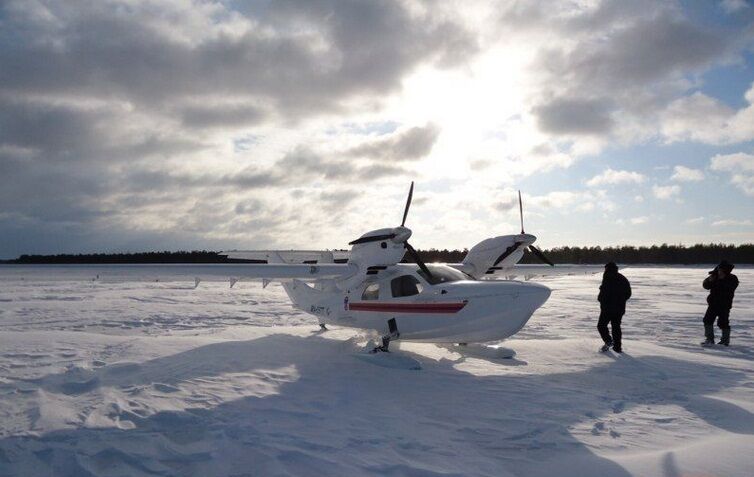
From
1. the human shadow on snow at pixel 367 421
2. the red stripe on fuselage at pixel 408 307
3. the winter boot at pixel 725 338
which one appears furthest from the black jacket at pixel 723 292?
the red stripe on fuselage at pixel 408 307

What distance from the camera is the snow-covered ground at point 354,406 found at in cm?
429

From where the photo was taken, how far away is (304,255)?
46.4 feet

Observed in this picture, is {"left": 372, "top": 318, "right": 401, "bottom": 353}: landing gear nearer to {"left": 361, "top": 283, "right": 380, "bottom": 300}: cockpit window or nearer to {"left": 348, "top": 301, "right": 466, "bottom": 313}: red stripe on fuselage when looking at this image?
{"left": 348, "top": 301, "right": 466, "bottom": 313}: red stripe on fuselage

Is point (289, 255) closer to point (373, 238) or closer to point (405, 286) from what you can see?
point (373, 238)

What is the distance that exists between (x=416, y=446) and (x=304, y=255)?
9960mm

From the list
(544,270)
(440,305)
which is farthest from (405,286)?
(544,270)

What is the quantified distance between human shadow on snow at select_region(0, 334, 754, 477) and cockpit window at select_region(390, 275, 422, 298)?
1.61 m

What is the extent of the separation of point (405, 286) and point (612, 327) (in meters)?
4.81

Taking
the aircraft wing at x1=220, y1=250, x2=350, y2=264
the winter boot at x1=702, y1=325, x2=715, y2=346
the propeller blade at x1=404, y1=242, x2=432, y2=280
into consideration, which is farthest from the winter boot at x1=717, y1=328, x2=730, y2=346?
the aircraft wing at x1=220, y1=250, x2=350, y2=264

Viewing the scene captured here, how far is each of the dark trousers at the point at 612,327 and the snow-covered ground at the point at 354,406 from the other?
1.02 ft

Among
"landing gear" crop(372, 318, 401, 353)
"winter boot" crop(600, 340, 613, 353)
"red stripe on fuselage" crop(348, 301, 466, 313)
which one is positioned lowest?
"winter boot" crop(600, 340, 613, 353)

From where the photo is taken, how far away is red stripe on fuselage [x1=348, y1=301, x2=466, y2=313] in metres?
8.65

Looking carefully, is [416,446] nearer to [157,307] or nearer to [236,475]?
[236,475]

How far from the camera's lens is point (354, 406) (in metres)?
6.09
